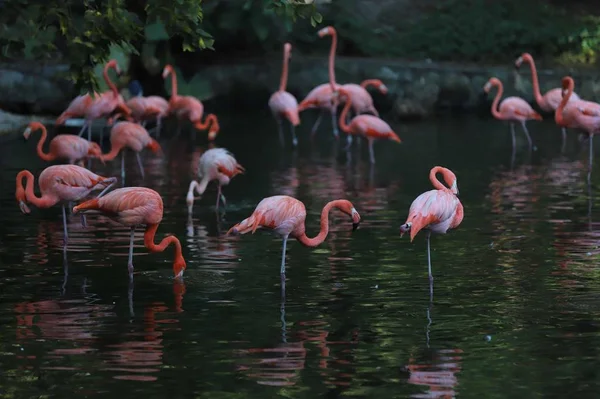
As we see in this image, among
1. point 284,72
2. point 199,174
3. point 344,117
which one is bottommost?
point 199,174

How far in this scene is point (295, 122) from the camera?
64.0 feet

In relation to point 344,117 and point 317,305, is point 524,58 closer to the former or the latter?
point 344,117

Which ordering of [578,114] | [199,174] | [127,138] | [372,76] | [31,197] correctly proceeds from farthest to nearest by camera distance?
[372,76], [578,114], [127,138], [199,174], [31,197]

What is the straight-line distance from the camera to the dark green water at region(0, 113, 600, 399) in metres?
6.90

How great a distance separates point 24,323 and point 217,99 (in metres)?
15.8

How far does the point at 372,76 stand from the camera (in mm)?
23328

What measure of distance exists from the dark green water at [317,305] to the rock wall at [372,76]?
7.69 meters

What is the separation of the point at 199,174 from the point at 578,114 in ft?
15.9

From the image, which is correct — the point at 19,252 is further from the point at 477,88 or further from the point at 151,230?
the point at 477,88

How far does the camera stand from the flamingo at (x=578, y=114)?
15.7 meters

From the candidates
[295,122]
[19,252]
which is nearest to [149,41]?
[295,122]

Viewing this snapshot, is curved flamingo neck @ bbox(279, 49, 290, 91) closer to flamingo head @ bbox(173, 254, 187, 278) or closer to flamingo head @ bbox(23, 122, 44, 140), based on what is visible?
flamingo head @ bbox(23, 122, 44, 140)

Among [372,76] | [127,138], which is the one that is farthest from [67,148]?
[372,76]

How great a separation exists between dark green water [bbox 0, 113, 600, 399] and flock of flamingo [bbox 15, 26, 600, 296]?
36cm
